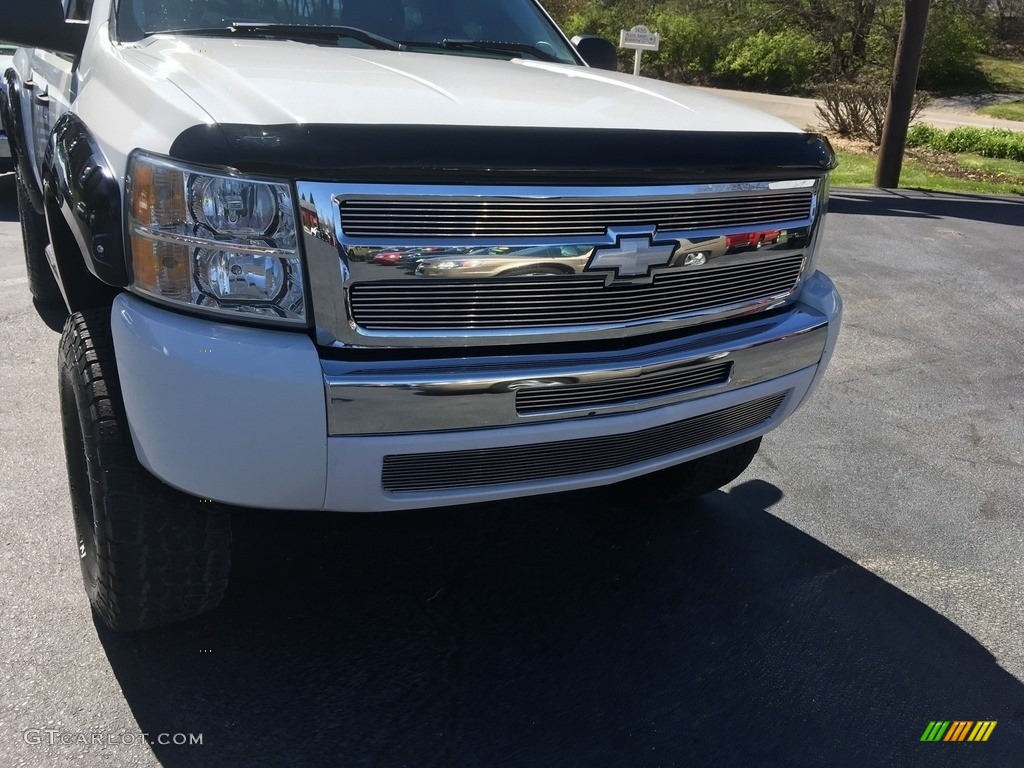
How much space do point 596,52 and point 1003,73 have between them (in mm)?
28316

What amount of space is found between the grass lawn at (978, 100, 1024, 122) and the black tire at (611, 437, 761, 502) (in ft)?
68.6

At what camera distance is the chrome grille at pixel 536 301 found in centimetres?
207

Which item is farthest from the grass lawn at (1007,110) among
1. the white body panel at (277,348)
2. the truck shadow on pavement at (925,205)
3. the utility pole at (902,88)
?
the white body panel at (277,348)

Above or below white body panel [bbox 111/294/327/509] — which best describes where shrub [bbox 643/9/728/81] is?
above

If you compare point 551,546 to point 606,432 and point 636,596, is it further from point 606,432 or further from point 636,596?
point 606,432

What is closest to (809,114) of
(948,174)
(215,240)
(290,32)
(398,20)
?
(948,174)

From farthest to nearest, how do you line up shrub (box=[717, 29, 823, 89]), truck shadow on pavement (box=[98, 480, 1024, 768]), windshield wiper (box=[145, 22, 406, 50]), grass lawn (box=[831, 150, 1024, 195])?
shrub (box=[717, 29, 823, 89]), grass lawn (box=[831, 150, 1024, 195]), windshield wiper (box=[145, 22, 406, 50]), truck shadow on pavement (box=[98, 480, 1024, 768])

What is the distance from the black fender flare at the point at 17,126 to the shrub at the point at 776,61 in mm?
24085

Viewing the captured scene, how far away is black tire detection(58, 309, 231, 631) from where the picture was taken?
2.18 meters

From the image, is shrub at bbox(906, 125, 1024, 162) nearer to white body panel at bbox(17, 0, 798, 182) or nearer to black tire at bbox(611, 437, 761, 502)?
black tire at bbox(611, 437, 761, 502)

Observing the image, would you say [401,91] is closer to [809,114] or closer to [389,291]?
[389,291]

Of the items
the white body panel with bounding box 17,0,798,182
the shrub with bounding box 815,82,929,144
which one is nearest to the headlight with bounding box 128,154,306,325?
the white body panel with bounding box 17,0,798,182

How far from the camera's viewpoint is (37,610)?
8.66 feet

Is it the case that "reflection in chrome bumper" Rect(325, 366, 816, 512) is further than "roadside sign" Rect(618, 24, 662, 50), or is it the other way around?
"roadside sign" Rect(618, 24, 662, 50)
